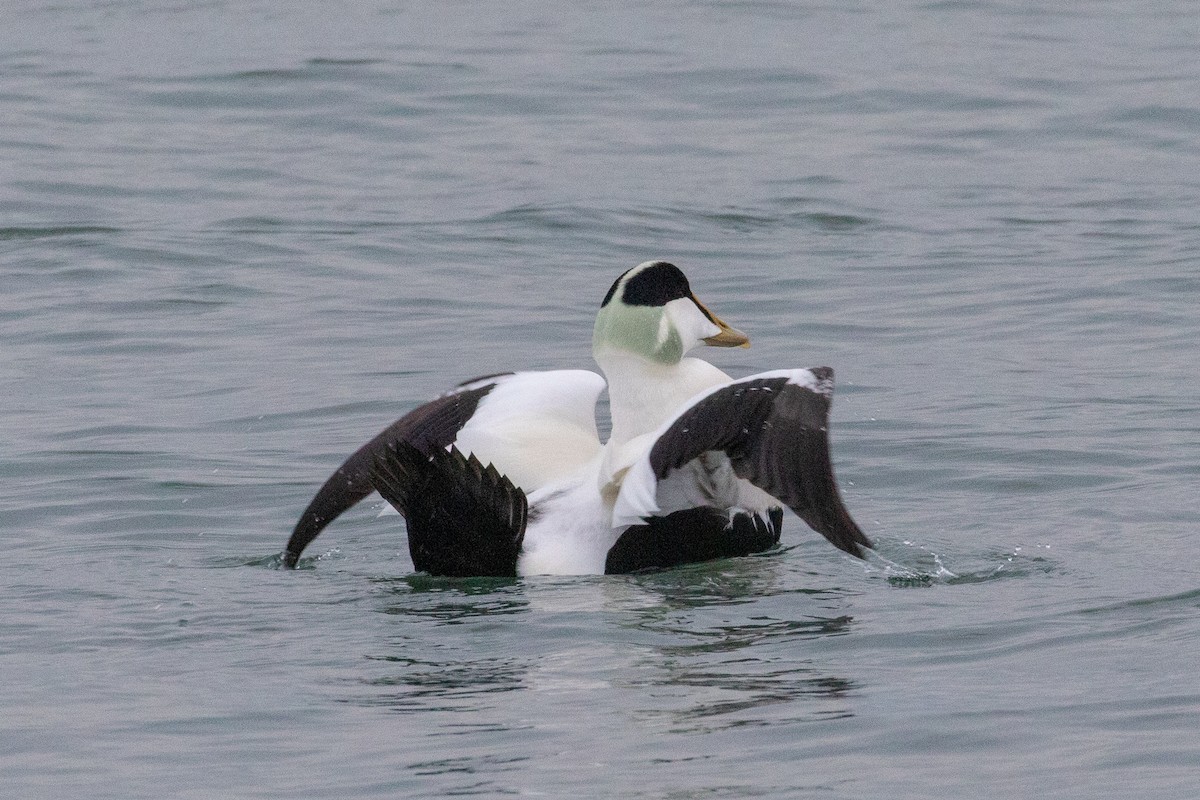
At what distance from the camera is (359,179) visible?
38.3ft

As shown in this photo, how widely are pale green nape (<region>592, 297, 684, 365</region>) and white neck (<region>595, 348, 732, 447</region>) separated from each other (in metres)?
0.02

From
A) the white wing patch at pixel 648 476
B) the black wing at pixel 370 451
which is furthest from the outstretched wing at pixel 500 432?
the white wing patch at pixel 648 476

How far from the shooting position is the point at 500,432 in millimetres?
5648

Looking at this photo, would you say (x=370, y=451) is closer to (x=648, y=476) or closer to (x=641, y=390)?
(x=641, y=390)

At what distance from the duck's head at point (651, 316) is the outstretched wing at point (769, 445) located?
0.44 m

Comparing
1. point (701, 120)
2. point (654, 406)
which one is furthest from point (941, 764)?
point (701, 120)

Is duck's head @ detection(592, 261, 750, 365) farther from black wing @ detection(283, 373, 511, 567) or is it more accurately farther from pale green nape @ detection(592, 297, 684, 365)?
black wing @ detection(283, 373, 511, 567)

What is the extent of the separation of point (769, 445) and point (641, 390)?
68cm

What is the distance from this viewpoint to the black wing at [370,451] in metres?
5.54

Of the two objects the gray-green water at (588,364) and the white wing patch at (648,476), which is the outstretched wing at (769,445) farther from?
the gray-green water at (588,364)

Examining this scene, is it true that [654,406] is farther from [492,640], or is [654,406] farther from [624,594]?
[492,640]

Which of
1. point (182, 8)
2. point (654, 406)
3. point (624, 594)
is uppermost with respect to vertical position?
point (182, 8)

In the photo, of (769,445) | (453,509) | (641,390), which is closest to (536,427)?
(641,390)

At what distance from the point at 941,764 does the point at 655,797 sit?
0.51 meters
